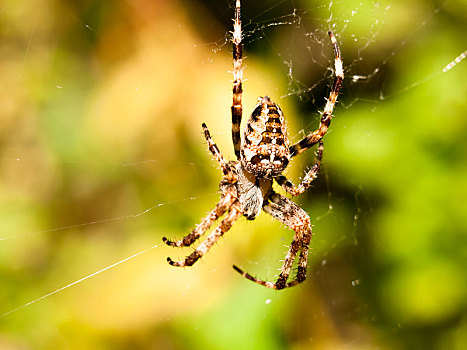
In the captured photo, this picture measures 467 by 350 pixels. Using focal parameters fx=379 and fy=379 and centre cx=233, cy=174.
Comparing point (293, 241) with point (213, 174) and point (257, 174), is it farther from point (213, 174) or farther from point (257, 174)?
point (213, 174)

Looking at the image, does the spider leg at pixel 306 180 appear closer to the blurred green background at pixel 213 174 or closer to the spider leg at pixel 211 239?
the spider leg at pixel 211 239

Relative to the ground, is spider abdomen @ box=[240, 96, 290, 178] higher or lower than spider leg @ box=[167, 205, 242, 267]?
higher

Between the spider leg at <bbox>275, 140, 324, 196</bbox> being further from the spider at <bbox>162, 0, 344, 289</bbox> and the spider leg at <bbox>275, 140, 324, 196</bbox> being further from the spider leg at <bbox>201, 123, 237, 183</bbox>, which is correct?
the spider leg at <bbox>201, 123, 237, 183</bbox>

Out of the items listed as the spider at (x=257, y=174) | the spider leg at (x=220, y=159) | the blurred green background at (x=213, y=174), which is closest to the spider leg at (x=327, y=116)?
the spider at (x=257, y=174)

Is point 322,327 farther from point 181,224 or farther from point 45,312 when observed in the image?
point 45,312

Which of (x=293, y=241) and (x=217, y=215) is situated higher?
(x=217, y=215)

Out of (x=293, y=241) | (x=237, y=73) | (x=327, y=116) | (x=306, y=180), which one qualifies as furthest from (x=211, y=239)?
A: (x=327, y=116)

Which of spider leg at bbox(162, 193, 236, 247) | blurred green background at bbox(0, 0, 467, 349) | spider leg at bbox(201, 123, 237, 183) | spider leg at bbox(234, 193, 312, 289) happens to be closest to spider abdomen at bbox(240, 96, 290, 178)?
spider leg at bbox(201, 123, 237, 183)
